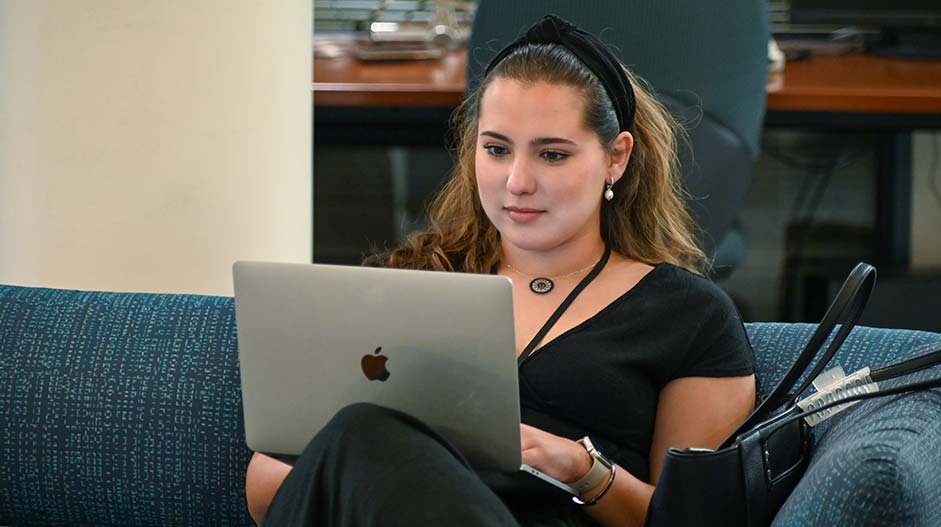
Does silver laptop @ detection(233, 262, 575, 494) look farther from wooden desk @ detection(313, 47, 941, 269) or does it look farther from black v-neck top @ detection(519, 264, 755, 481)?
wooden desk @ detection(313, 47, 941, 269)

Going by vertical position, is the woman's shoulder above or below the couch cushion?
above

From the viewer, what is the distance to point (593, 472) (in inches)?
57.8

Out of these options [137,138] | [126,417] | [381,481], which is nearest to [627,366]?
[381,481]

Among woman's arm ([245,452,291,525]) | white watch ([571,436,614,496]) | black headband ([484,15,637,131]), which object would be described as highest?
black headband ([484,15,637,131])

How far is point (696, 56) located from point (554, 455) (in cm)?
115

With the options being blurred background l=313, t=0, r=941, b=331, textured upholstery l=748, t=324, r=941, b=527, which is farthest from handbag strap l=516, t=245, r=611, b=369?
blurred background l=313, t=0, r=941, b=331

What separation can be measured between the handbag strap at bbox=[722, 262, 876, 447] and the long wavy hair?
0.32 metres

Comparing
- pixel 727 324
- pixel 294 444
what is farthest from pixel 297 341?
pixel 727 324

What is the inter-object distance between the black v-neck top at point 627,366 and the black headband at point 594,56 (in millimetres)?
250

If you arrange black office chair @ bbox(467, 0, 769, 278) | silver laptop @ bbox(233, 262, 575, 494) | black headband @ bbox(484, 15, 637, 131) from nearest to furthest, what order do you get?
silver laptop @ bbox(233, 262, 575, 494)
black headband @ bbox(484, 15, 637, 131)
black office chair @ bbox(467, 0, 769, 278)

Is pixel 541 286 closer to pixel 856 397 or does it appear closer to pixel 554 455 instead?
pixel 554 455

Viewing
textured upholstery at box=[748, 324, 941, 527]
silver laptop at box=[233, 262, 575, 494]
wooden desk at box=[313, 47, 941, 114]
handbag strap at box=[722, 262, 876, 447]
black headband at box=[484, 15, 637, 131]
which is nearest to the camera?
textured upholstery at box=[748, 324, 941, 527]

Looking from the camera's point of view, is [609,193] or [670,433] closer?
[670,433]

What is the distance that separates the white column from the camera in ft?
6.48
